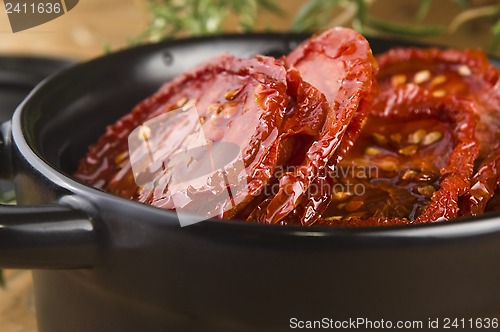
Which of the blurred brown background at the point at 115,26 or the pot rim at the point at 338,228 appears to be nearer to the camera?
the pot rim at the point at 338,228

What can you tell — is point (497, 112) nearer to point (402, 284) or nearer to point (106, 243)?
point (402, 284)

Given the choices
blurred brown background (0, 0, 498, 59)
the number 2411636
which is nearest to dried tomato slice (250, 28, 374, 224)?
the number 2411636

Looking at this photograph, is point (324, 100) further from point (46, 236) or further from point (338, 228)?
point (46, 236)

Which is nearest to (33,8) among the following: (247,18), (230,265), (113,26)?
(230,265)

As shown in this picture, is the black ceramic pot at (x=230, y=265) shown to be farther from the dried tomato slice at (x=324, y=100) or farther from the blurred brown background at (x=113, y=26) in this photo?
the blurred brown background at (x=113, y=26)

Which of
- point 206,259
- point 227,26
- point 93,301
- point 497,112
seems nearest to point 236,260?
point 206,259

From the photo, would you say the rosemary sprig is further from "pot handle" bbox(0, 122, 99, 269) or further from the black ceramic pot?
"pot handle" bbox(0, 122, 99, 269)

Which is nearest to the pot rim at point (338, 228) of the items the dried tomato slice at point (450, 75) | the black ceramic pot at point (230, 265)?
the black ceramic pot at point (230, 265)
